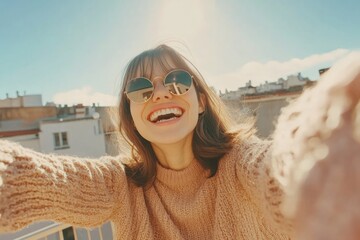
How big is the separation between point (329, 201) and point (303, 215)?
2 cm

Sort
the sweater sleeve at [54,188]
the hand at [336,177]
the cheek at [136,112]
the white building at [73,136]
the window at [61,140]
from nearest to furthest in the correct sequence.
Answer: the hand at [336,177] < the sweater sleeve at [54,188] < the cheek at [136,112] < the white building at [73,136] < the window at [61,140]

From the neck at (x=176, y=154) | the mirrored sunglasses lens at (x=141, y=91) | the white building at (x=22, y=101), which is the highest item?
the white building at (x=22, y=101)

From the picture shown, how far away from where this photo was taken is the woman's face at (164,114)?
1.82 metres

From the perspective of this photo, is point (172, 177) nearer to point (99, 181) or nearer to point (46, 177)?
point (99, 181)

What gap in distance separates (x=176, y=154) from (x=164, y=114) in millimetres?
230

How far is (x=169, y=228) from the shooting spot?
1.72 m

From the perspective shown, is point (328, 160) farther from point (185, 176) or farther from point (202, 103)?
point (202, 103)

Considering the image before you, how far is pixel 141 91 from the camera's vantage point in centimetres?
192

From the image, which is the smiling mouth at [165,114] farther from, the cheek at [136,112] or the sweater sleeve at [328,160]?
the sweater sleeve at [328,160]

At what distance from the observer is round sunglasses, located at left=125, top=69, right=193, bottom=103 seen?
1911mm

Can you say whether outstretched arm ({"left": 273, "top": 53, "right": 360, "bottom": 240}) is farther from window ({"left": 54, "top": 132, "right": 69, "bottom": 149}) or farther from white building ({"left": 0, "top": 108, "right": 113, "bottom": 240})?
window ({"left": 54, "top": 132, "right": 69, "bottom": 149})

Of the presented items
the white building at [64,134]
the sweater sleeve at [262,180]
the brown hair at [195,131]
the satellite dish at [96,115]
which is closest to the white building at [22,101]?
the white building at [64,134]

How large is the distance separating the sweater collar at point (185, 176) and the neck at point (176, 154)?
0.04 m

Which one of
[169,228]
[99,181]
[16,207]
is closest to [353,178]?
[16,207]
